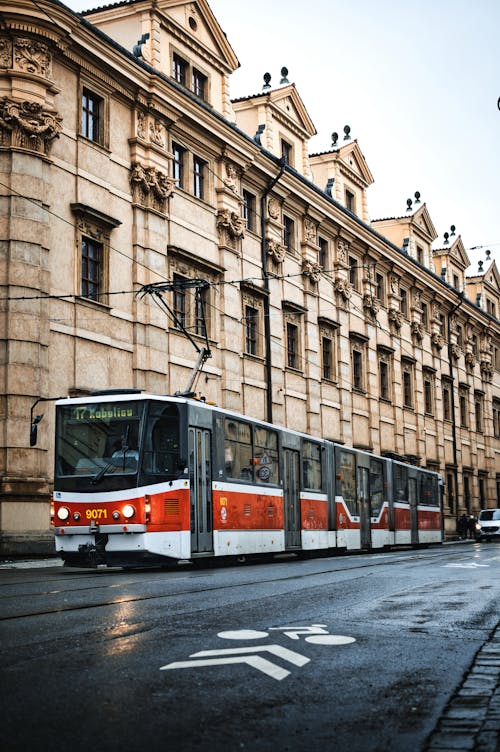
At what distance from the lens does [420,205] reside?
55.4 m

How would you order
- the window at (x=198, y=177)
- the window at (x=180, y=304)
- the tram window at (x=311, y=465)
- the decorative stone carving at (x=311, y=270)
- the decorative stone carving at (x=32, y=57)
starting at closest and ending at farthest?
the decorative stone carving at (x=32, y=57), the tram window at (x=311, y=465), the window at (x=180, y=304), the window at (x=198, y=177), the decorative stone carving at (x=311, y=270)

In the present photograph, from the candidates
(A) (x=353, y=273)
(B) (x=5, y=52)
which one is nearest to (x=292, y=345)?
(A) (x=353, y=273)

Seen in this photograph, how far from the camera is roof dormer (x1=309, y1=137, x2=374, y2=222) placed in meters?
44.4

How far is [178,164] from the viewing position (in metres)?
31.9

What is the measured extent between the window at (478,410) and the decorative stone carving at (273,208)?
28721 mm

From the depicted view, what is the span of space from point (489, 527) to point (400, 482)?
15.2 meters

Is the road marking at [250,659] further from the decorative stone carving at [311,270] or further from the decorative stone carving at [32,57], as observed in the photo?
the decorative stone carving at [311,270]

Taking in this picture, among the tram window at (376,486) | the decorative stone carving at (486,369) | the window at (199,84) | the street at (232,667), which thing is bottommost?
the street at (232,667)

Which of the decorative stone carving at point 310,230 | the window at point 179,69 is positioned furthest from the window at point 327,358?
the window at point 179,69

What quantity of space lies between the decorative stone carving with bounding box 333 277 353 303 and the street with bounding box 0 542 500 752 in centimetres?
3075

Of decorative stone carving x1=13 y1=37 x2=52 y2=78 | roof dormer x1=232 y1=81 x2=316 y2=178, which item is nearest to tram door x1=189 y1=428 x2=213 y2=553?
decorative stone carving x1=13 y1=37 x2=52 y2=78

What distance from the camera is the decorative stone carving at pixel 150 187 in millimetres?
28938

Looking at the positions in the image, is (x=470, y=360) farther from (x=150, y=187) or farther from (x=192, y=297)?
(x=150, y=187)

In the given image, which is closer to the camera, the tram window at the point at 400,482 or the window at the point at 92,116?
the window at the point at 92,116
